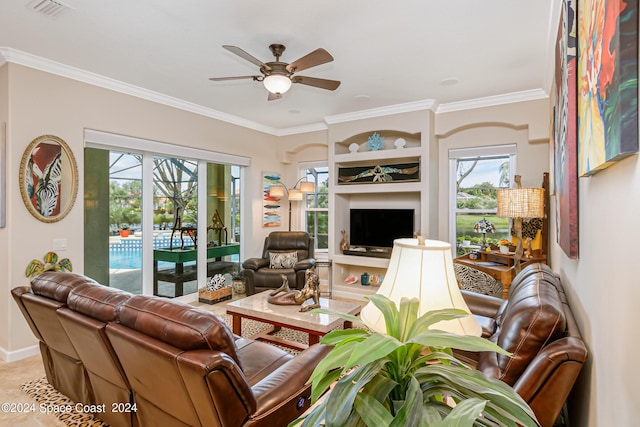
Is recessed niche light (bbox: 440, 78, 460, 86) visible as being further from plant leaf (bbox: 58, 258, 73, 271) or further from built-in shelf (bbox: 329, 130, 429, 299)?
plant leaf (bbox: 58, 258, 73, 271)

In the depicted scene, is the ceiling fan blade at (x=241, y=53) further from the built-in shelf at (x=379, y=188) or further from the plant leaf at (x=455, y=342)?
the built-in shelf at (x=379, y=188)

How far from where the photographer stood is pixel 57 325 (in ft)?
→ 6.34

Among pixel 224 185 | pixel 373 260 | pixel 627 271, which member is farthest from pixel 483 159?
pixel 627 271

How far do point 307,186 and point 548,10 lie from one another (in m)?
3.85

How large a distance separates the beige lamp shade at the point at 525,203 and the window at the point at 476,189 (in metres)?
1.32

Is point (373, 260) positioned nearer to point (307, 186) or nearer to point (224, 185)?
A: point (307, 186)

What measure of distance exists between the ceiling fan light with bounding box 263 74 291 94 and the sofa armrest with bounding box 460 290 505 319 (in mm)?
2387

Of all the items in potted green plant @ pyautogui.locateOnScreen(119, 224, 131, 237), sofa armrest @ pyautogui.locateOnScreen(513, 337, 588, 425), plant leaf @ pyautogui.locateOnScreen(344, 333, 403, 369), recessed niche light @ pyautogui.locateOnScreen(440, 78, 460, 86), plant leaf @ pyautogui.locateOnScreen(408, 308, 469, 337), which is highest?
recessed niche light @ pyautogui.locateOnScreen(440, 78, 460, 86)

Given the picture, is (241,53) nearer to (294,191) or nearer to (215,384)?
(215,384)

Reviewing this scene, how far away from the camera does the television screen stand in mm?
5016

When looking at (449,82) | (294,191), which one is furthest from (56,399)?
(449,82)

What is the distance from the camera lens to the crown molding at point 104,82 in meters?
3.12

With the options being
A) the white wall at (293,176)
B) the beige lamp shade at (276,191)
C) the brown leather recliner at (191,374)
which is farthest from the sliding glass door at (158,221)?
the brown leather recliner at (191,374)

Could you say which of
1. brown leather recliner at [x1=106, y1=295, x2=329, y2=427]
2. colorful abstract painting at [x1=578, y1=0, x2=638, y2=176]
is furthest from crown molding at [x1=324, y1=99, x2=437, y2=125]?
brown leather recliner at [x1=106, y1=295, x2=329, y2=427]
